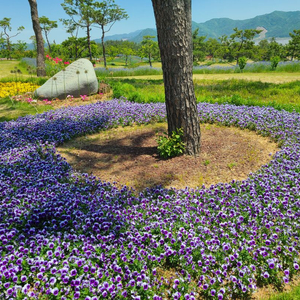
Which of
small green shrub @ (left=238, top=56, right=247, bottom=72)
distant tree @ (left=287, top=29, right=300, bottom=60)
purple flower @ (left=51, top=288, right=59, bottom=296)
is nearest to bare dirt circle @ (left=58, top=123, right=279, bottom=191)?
purple flower @ (left=51, top=288, right=59, bottom=296)

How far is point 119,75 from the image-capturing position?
22.0 metres

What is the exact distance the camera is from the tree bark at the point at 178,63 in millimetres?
4621

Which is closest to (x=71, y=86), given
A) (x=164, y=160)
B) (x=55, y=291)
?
(x=164, y=160)

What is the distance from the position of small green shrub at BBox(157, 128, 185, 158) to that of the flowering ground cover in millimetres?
1247

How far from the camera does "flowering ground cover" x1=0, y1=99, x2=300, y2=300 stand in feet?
8.88

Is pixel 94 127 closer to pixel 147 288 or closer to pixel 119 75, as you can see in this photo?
pixel 147 288

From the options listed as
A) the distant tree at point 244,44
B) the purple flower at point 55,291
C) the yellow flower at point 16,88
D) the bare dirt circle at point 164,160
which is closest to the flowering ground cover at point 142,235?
the purple flower at point 55,291

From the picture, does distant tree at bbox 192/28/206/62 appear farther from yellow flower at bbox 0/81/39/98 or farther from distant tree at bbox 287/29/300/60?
yellow flower at bbox 0/81/39/98

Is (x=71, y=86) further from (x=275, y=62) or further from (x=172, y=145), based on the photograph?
(x=275, y=62)

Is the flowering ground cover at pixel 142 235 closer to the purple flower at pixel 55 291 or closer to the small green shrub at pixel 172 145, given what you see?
the purple flower at pixel 55 291

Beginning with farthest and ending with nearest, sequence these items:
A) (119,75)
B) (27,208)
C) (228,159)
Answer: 1. (119,75)
2. (228,159)
3. (27,208)

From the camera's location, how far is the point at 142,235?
3.28 meters

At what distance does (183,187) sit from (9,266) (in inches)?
109

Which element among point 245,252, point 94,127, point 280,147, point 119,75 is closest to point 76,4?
point 119,75
